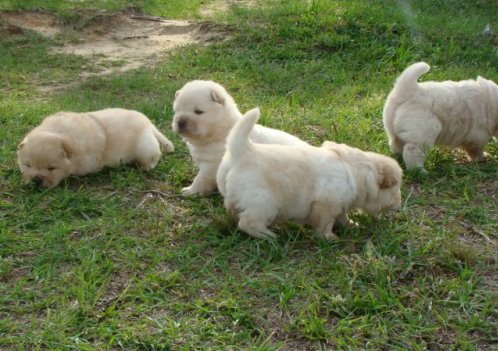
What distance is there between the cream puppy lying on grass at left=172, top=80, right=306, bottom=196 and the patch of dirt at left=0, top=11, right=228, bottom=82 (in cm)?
458

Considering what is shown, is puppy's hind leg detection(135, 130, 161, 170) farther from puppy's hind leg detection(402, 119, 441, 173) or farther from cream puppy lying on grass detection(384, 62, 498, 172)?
puppy's hind leg detection(402, 119, 441, 173)

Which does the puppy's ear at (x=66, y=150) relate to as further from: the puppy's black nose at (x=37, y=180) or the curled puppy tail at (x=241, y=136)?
the curled puppy tail at (x=241, y=136)

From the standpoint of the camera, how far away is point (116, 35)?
37.7ft

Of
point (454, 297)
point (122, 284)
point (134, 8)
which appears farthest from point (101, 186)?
point (134, 8)

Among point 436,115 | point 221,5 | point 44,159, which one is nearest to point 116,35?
point 221,5

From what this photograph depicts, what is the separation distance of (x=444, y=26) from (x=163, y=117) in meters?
5.94

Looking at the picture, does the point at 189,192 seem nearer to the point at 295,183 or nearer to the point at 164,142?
the point at 164,142

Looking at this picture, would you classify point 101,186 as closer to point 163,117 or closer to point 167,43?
point 163,117

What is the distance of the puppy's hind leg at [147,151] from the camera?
585cm

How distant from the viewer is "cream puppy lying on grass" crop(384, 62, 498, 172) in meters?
5.91

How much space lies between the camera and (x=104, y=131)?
580 cm

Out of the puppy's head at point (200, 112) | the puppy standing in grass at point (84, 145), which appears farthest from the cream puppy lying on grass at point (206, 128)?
the puppy standing in grass at point (84, 145)

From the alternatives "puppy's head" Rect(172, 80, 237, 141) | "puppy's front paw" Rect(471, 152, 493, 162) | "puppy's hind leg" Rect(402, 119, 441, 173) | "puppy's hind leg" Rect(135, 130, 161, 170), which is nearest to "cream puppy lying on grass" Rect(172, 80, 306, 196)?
"puppy's head" Rect(172, 80, 237, 141)

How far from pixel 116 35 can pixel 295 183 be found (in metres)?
8.11
